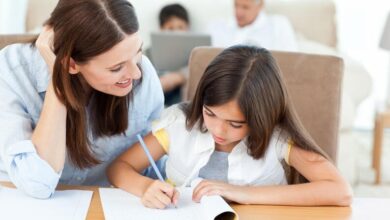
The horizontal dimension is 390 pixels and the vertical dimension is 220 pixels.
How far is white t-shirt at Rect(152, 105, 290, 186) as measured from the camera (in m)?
1.56

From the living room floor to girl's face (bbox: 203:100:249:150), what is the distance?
5.22 feet

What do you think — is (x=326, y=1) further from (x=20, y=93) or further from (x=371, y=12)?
(x=20, y=93)

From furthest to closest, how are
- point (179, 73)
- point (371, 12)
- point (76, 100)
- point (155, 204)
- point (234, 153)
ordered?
1. point (371, 12)
2. point (179, 73)
3. point (234, 153)
4. point (76, 100)
5. point (155, 204)

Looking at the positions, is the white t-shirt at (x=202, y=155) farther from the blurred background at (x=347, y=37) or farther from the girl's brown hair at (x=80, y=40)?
the blurred background at (x=347, y=37)

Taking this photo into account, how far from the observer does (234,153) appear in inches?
61.9

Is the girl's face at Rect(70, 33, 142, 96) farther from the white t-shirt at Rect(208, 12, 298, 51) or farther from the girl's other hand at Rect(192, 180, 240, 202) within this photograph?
the white t-shirt at Rect(208, 12, 298, 51)

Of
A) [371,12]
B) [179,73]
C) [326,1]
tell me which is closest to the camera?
[179,73]

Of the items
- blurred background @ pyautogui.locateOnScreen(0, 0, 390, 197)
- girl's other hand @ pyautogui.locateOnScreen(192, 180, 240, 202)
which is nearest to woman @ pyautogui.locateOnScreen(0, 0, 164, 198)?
girl's other hand @ pyautogui.locateOnScreen(192, 180, 240, 202)

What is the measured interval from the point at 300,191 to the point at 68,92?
51 cm

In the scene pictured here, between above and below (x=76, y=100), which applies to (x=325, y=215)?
below

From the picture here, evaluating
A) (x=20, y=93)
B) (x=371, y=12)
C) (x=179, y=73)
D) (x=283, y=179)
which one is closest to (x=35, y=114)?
(x=20, y=93)

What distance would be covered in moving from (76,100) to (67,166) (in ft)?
0.69

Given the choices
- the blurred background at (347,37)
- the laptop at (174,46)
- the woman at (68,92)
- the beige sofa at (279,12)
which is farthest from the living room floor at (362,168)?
the woman at (68,92)

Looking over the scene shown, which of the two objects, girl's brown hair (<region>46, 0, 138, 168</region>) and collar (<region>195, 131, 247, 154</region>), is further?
collar (<region>195, 131, 247, 154</region>)
